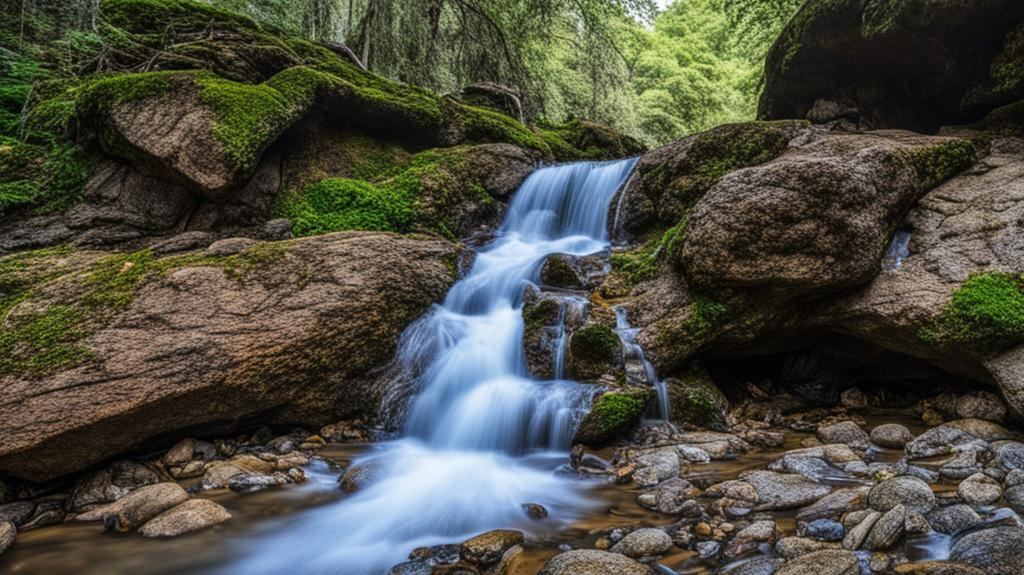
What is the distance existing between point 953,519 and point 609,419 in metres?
2.11

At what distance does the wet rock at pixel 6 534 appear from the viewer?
259 cm

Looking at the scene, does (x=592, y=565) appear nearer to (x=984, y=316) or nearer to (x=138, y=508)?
(x=138, y=508)

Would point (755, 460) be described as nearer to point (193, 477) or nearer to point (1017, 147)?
point (193, 477)

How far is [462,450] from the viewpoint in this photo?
14.1ft

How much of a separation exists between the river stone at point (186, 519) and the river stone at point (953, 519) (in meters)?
3.61

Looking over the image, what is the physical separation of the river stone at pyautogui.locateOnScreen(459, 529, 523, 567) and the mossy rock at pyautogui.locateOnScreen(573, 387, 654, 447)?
1.46 m

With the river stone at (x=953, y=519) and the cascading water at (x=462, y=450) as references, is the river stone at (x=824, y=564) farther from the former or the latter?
the cascading water at (x=462, y=450)

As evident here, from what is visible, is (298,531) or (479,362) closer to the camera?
(298,531)

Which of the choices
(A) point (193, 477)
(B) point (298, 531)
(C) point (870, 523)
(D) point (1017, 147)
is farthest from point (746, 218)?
(A) point (193, 477)

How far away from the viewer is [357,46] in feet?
34.0

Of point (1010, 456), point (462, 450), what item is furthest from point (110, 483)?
point (1010, 456)

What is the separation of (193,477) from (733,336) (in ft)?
14.7

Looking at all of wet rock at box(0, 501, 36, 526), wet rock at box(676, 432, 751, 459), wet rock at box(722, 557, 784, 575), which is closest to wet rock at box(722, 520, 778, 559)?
wet rock at box(722, 557, 784, 575)

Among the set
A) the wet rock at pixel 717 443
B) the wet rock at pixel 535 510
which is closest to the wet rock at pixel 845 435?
the wet rock at pixel 717 443
